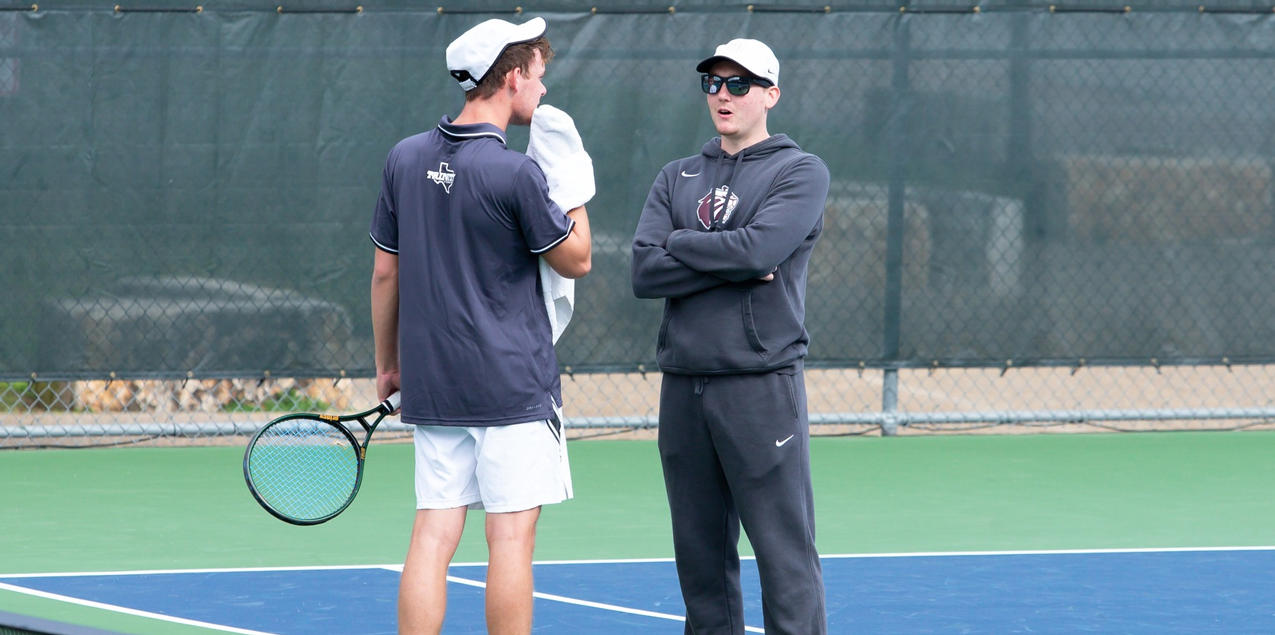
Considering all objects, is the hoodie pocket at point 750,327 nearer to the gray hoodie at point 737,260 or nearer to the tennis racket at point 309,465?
the gray hoodie at point 737,260

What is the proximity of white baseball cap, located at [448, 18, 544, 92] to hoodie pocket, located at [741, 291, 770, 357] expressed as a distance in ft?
2.60

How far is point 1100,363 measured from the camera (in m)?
7.32

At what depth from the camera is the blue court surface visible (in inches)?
167

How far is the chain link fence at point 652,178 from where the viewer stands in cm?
680

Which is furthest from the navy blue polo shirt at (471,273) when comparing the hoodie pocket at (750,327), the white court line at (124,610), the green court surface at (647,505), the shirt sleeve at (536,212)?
the green court surface at (647,505)

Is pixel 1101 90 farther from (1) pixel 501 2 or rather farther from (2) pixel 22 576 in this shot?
(2) pixel 22 576

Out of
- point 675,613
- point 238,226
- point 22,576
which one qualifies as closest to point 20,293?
point 238,226

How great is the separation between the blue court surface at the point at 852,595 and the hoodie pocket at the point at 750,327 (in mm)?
1058

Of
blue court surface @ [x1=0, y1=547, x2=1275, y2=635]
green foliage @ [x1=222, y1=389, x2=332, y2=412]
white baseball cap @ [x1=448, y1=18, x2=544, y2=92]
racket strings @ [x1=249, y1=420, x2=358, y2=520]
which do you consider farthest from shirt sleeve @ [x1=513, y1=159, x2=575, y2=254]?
green foliage @ [x1=222, y1=389, x2=332, y2=412]

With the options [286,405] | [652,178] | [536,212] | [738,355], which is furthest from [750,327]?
[286,405]

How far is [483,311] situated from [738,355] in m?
0.60

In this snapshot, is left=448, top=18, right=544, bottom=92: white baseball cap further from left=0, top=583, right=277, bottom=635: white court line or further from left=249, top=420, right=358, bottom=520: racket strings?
left=0, top=583, right=277, bottom=635: white court line

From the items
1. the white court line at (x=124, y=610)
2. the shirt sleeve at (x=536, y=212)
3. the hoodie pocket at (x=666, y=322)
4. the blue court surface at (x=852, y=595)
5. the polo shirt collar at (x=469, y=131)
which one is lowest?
the blue court surface at (x=852, y=595)

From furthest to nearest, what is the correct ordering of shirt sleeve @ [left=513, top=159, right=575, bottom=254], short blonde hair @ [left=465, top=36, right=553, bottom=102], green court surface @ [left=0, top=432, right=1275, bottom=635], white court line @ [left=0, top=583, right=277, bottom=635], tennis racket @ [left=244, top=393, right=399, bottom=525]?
green court surface @ [left=0, top=432, right=1275, bottom=635], white court line @ [left=0, top=583, right=277, bottom=635], tennis racket @ [left=244, top=393, right=399, bottom=525], short blonde hair @ [left=465, top=36, right=553, bottom=102], shirt sleeve @ [left=513, top=159, right=575, bottom=254]
